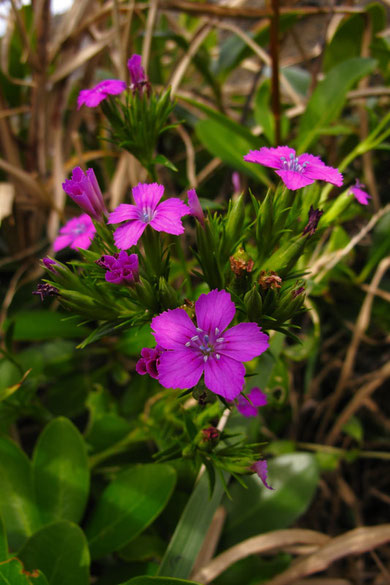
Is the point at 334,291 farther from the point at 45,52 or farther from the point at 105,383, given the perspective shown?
the point at 45,52

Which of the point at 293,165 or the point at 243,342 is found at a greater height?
the point at 293,165

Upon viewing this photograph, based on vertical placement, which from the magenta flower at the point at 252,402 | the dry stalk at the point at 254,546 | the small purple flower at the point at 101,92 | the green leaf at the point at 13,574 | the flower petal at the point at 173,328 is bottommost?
the dry stalk at the point at 254,546

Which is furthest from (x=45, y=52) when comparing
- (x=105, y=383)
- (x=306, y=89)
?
(x=105, y=383)

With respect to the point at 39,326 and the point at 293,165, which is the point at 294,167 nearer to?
the point at 293,165

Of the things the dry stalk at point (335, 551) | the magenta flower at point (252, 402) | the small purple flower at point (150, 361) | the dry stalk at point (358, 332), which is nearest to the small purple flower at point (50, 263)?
the small purple flower at point (150, 361)

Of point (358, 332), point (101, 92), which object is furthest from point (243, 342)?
point (358, 332)

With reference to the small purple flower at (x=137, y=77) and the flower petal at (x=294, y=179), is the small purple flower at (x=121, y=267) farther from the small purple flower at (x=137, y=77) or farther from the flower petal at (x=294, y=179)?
the small purple flower at (x=137, y=77)
